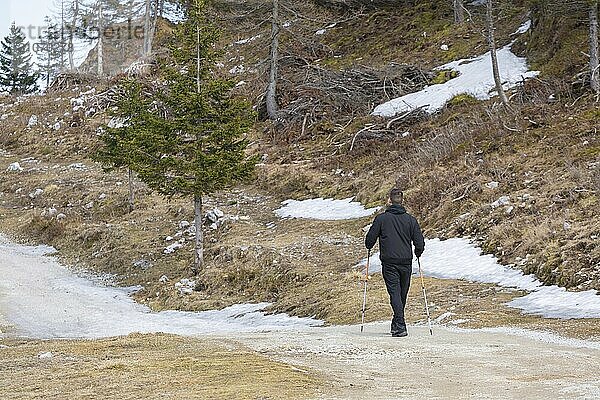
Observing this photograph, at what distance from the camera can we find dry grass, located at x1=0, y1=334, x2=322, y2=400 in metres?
6.44

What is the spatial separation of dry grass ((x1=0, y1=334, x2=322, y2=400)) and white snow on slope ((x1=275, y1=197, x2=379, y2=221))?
49.6 feet

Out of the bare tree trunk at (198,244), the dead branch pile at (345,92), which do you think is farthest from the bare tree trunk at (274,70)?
the bare tree trunk at (198,244)

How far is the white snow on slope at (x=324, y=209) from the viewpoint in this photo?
2438 centimetres

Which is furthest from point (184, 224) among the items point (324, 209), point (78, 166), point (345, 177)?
point (78, 166)

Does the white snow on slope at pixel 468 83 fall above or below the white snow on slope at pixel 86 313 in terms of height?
above

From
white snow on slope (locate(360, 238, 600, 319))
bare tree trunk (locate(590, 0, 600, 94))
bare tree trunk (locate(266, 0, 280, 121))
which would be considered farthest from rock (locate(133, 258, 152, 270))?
bare tree trunk (locate(590, 0, 600, 94))

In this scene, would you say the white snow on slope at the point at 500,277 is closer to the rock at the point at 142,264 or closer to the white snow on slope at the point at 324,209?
the white snow on slope at the point at 324,209

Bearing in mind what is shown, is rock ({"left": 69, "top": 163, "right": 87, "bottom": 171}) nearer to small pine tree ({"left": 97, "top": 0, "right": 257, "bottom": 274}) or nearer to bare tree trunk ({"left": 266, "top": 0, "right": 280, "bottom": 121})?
bare tree trunk ({"left": 266, "top": 0, "right": 280, "bottom": 121})

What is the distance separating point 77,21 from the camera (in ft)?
225

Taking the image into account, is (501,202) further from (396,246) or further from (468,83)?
(468,83)

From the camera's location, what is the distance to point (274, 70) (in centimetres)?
3716

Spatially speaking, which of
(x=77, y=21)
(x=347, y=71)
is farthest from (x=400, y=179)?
(x=77, y=21)

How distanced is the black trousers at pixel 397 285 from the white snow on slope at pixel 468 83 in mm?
20234

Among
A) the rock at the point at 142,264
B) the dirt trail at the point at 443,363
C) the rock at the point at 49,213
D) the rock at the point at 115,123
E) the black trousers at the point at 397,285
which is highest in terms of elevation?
the rock at the point at 115,123
